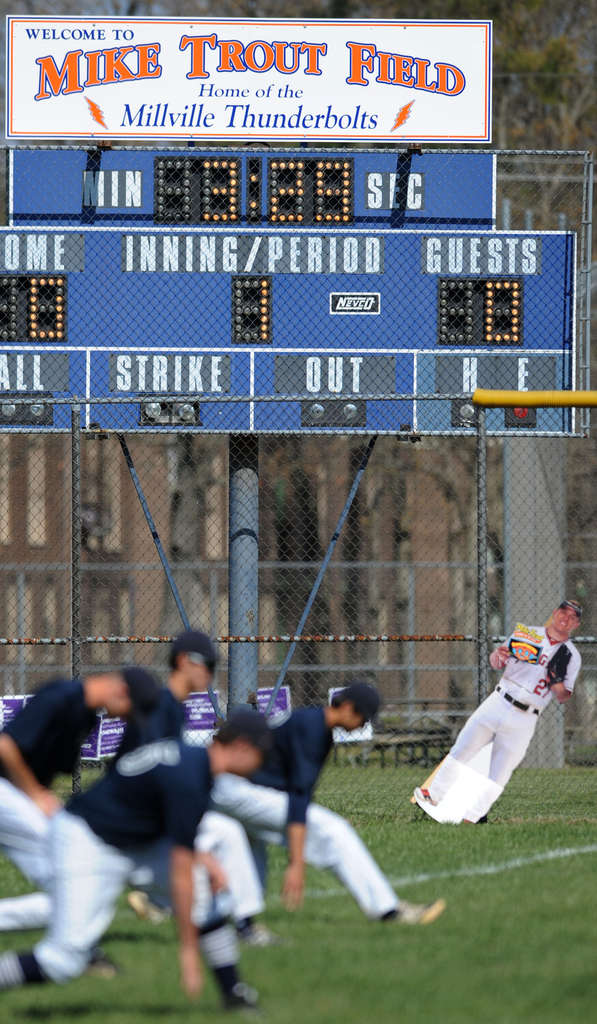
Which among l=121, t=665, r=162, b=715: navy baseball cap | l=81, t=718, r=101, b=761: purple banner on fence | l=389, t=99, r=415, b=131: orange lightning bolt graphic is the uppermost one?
l=389, t=99, r=415, b=131: orange lightning bolt graphic

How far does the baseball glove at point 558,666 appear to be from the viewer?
1243 centimetres

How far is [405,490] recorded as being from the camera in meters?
34.7

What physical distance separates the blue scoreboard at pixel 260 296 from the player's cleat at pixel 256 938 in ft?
23.0

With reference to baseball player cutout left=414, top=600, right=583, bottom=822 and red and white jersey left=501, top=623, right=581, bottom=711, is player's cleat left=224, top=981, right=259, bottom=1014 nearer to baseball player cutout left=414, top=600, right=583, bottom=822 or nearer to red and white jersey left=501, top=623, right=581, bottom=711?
baseball player cutout left=414, top=600, right=583, bottom=822

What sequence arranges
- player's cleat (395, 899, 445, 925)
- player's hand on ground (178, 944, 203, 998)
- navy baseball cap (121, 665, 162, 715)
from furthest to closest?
player's cleat (395, 899, 445, 925) < navy baseball cap (121, 665, 162, 715) < player's hand on ground (178, 944, 203, 998)

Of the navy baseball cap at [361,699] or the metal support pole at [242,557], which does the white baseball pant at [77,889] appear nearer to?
the navy baseball cap at [361,699]

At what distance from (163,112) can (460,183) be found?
105 inches

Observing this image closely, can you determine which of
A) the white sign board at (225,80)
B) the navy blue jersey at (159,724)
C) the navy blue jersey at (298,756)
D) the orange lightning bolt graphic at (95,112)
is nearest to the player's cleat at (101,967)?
the navy blue jersey at (159,724)

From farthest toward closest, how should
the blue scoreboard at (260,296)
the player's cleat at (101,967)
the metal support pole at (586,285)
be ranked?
the blue scoreboard at (260,296)
the metal support pole at (586,285)
the player's cleat at (101,967)

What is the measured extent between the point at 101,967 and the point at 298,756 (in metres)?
1.40

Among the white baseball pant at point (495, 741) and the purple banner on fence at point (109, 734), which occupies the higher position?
the white baseball pant at point (495, 741)

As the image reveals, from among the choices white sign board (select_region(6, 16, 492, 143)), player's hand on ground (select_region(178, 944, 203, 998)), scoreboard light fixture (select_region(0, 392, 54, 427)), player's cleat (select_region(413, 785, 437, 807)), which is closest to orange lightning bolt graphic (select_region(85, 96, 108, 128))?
A: white sign board (select_region(6, 16, 492, 143))

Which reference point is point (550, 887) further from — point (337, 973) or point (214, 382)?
point (214, 382)

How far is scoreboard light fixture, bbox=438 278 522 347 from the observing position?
14.1 meters
